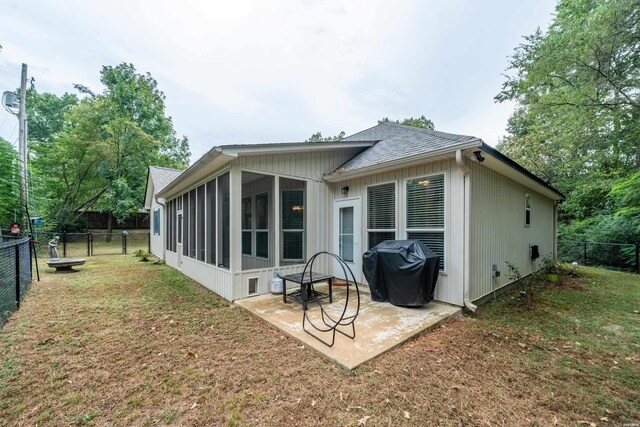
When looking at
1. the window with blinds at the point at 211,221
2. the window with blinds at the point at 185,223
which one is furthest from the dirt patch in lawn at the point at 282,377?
the window with blinds at the point at 185,223

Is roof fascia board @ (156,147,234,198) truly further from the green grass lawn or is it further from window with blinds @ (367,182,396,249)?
the green grass lawn

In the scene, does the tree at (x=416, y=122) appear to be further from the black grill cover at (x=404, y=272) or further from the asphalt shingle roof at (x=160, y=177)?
the black grill cover at (x=404, y=272)

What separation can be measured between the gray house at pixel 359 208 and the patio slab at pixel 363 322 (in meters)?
0.52

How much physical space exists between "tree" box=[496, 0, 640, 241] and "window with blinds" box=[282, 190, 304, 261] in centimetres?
796

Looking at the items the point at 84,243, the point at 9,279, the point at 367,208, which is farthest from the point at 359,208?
the point at 84,243

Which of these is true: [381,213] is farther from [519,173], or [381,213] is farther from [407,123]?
[407,123]

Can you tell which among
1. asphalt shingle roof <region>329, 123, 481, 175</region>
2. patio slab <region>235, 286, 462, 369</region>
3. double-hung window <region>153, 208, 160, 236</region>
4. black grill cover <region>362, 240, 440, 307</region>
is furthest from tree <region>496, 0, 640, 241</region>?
double-hung window <region>153, 208, 160, 236</region>

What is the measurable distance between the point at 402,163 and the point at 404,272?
6.05ft

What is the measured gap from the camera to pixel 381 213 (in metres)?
5.21

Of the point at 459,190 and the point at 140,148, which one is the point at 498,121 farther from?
the point at 140,148

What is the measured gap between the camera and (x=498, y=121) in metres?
18.0

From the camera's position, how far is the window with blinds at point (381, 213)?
5.02 meters

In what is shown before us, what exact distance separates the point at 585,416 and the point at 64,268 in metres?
12.0

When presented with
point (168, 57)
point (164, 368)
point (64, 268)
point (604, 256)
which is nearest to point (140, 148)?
point (168, 57)
